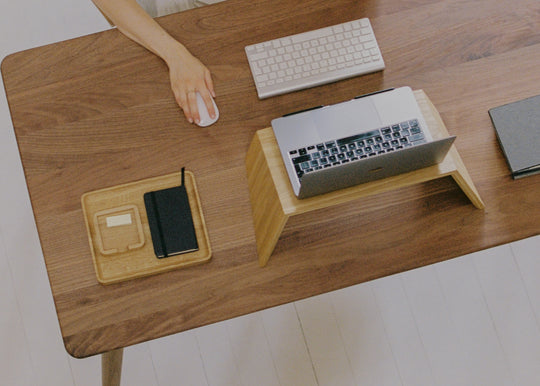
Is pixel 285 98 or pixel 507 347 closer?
pixel 285 98

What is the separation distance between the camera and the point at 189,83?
4.48ft

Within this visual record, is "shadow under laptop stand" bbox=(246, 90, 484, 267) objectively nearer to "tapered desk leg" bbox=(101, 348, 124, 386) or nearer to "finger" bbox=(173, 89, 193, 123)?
"finger" bbox=(173, 89, 193, 123)

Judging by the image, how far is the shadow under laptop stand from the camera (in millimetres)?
1173

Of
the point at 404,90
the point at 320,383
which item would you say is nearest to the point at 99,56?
the point at 404,90

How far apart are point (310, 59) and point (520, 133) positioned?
506 millimetres

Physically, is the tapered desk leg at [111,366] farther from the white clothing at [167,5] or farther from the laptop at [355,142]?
the white clothing at [167,5]

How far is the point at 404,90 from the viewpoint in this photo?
1277 millimetres

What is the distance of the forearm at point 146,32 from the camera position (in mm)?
1392

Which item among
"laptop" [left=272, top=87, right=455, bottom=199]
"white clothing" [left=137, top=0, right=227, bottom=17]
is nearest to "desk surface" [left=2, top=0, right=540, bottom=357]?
"laptop" [left=272, top=87, right=455, bottom=199]

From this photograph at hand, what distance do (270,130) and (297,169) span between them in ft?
0.39

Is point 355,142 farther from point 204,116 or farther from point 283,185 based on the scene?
point 204,116

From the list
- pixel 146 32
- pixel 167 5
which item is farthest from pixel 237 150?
pixel 167 5

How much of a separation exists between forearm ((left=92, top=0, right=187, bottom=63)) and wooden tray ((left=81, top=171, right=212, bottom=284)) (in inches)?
11.9

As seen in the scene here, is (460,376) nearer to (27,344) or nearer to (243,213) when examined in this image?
(243,213)
